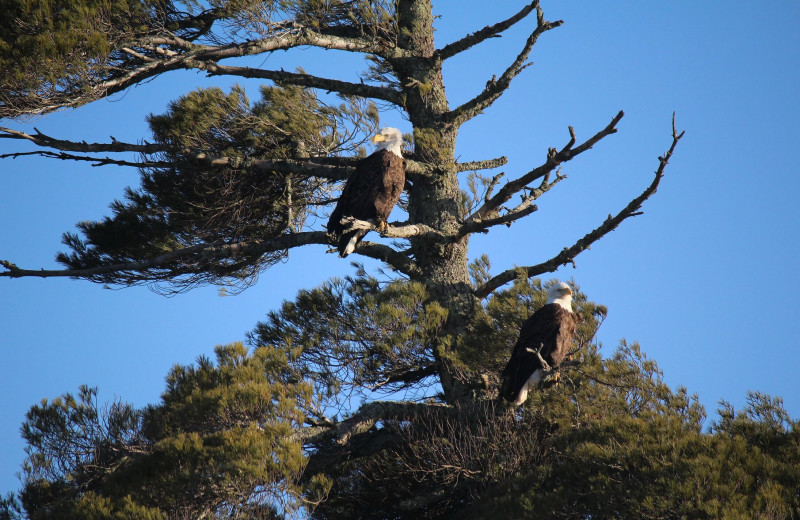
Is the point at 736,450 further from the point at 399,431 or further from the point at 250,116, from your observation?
the point at 250,116

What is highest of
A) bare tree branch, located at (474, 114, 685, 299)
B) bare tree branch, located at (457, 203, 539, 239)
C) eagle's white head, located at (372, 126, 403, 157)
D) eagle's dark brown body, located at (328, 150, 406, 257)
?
eagle's white head, located at (372, 126, 403, 157)

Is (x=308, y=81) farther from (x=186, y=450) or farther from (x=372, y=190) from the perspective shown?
(x=186, y=450)

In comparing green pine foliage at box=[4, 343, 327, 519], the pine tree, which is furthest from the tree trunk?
green pine foliage at box=[4, 343, 327, 519]

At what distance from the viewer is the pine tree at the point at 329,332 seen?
4.91 metres

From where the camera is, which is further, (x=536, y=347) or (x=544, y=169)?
(x=544, y=169)

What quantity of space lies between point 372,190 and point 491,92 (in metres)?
1.93

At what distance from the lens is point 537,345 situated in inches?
238

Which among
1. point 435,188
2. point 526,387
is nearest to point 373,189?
point 435,188

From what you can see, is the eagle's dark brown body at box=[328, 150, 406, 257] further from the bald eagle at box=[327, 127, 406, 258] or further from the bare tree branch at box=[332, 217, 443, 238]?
the bare tree branch at box=[332, 217, 443, 238]

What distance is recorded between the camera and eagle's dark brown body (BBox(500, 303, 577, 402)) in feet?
19.9

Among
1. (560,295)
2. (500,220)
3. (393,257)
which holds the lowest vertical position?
(560,295)

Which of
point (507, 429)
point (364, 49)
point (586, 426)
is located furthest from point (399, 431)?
point (364, 49)

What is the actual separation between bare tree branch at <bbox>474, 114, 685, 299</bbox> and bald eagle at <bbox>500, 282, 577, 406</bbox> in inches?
26.8

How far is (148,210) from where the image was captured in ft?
26.6
